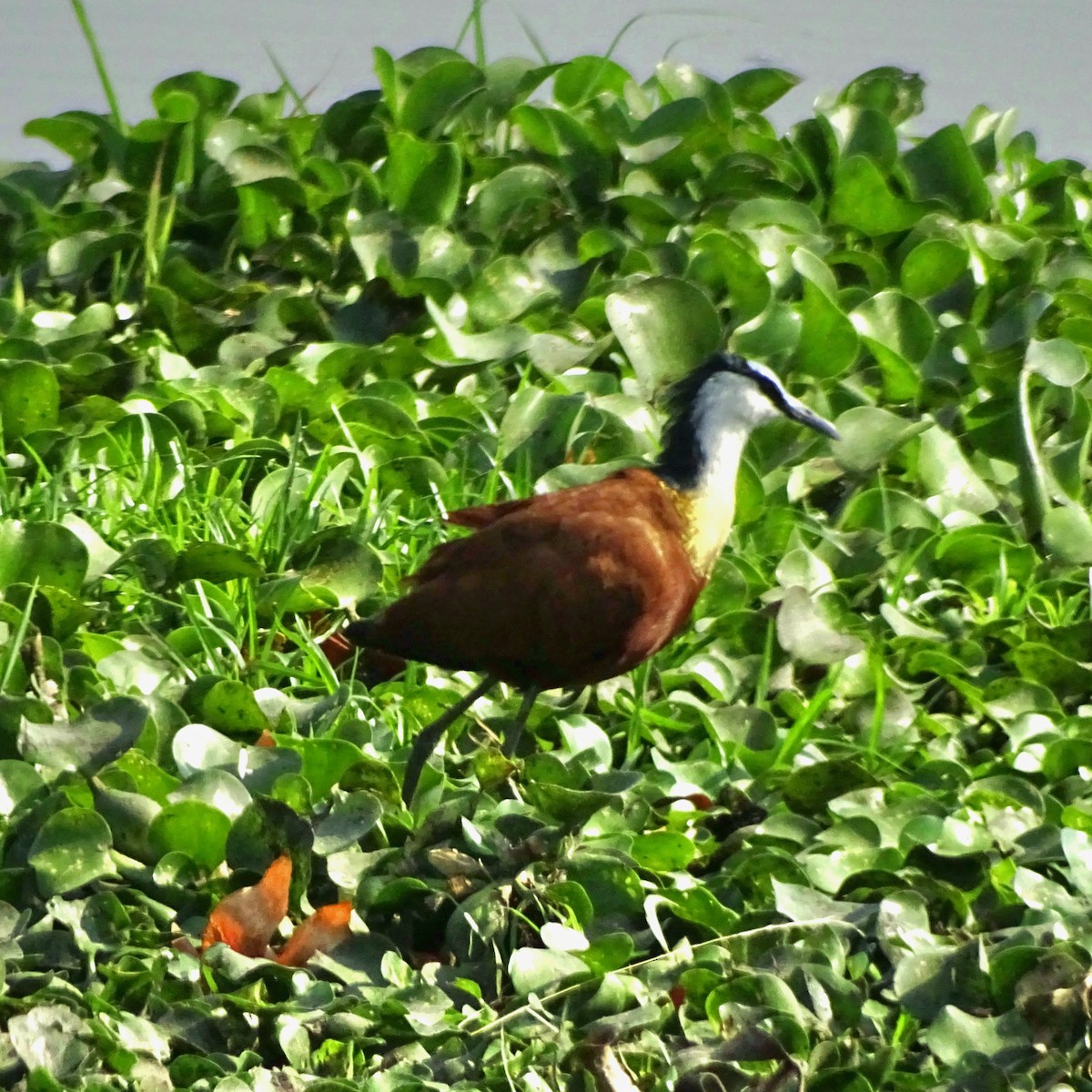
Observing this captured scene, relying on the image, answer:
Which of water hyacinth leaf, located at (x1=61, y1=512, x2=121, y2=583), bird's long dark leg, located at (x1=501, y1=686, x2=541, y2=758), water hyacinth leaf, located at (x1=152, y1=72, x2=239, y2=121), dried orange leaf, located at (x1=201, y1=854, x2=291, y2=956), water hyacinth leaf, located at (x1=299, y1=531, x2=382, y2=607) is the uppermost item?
water hyacinth leaf, located at (x1=152, y1=72, x2=239, y2=121)

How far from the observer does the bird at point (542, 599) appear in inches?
132

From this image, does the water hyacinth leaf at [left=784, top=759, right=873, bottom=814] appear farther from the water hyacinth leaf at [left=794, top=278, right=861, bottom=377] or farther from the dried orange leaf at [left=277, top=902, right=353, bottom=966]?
the water hyacinth leaf at [left=794, top=278, right=861, bottom=377]

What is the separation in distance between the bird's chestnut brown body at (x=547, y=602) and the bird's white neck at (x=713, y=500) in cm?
20

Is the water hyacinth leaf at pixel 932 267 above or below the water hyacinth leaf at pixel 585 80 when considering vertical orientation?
below

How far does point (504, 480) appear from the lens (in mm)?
4285

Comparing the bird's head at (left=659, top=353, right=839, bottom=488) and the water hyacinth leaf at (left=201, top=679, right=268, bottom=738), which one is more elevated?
the bird's head at (left=659, top=353, right=839, bottom=488)

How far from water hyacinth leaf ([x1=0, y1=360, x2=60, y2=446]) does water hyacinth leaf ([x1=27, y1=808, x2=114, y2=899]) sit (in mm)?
1486

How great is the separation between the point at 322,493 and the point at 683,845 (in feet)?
4.22

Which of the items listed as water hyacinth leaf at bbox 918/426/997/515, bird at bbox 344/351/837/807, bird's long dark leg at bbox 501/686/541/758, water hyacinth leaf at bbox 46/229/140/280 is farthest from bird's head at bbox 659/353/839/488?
water hyacinth leaf at bbox 46/229/140/280

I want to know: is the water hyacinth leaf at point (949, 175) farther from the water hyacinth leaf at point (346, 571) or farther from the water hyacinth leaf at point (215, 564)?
the water hyacinth leaf at point (215, 564)

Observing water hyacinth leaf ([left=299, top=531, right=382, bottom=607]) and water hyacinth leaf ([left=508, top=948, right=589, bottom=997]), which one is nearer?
water hyacinth leaf ([left=508, top=948, right=589, bottom=997])

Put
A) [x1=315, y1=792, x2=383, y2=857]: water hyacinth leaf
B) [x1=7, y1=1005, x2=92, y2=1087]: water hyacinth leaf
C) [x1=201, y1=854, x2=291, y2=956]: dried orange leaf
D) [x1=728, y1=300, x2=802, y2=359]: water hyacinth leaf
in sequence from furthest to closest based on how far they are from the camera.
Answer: [x1=728, y1=300, x2=802, y2=359]: water hyacinth leaf
[x1=315, y1=792, x2=383, y2=857]: water hyacinth leaf
[x1=201, y1=854, x2=291, y2=956]: dried orange leaf
[x1=7, y1=1005, x2=92, y2=1087]: water hyacinth leaf

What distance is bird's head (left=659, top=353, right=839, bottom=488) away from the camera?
379 centimetres

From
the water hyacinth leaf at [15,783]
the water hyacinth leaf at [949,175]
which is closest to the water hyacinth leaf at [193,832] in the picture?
the water hyacinth leaf at [15,783]
